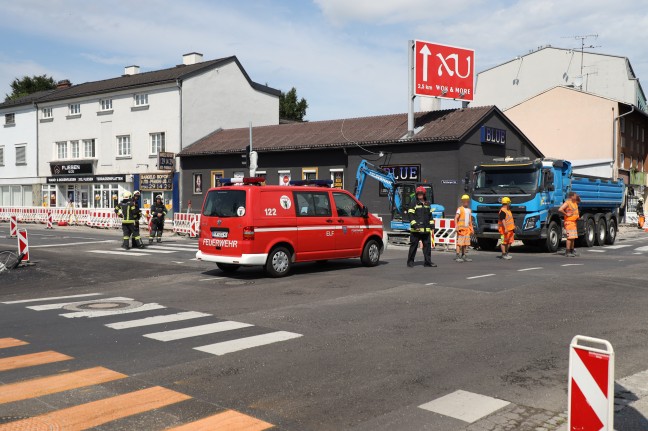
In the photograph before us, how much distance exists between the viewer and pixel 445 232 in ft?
74.6

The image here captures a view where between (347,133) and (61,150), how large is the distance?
24.4 meters

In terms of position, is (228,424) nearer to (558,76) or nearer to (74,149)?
(74,149)

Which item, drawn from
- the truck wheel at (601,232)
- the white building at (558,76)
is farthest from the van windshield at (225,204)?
the white building at (558,76)

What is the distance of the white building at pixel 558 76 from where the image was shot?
162ft

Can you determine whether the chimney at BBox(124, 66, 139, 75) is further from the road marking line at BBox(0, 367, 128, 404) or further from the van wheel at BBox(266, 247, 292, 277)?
the road marking line at BBox(0, 367, 128, 404)

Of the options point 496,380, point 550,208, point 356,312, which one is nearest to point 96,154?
point 550,208

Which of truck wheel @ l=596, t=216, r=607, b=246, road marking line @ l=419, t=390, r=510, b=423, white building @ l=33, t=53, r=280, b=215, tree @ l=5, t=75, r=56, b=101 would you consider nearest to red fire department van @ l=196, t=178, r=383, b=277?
road marking line @ l=419, t=390, r=510, b=423

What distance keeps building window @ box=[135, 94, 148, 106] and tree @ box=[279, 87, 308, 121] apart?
23.2 meters

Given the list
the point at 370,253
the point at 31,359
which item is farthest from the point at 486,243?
the point at 31,359

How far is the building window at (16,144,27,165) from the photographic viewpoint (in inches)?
1932

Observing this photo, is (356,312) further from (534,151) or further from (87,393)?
(534,151)

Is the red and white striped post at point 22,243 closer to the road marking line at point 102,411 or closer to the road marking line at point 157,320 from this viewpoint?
the road marking line at point 157,320

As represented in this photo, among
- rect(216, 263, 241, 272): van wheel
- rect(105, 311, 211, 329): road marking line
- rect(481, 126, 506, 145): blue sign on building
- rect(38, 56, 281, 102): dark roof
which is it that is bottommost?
rect(105, 311, 211, 329): road marking line

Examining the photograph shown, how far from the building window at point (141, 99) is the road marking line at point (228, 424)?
128ft
